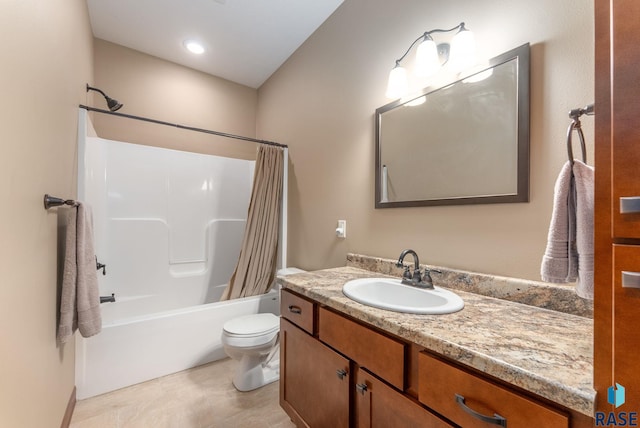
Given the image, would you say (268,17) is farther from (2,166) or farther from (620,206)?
(620,206)

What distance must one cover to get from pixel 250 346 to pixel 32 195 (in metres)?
1.30

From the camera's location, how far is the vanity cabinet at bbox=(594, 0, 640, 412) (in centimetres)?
43

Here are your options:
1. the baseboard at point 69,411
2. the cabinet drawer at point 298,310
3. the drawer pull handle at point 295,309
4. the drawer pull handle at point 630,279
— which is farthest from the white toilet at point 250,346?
the drawer pull handle at point 630,279

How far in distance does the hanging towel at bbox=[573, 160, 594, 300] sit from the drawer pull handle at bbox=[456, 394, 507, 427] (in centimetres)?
34

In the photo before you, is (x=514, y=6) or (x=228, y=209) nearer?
(x=514, y=6)

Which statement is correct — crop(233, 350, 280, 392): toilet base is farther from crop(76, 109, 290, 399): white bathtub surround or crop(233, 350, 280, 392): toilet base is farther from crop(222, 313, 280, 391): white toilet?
crop(76, 109, 290, 399): white bathtub surround

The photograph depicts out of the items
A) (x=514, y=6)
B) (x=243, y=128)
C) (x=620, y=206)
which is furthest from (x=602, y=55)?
(x=243, y=128)

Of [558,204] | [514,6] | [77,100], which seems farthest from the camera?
[77,100]

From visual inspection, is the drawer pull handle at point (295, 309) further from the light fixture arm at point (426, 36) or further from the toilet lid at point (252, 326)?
the light fixture arm at point (426, 36)

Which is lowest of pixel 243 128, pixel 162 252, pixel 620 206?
pixel 162 252

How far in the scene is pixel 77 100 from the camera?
1688mm

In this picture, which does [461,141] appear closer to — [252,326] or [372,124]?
[372,124]

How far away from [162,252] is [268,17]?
2.31 meters

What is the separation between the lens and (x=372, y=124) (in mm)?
1703
